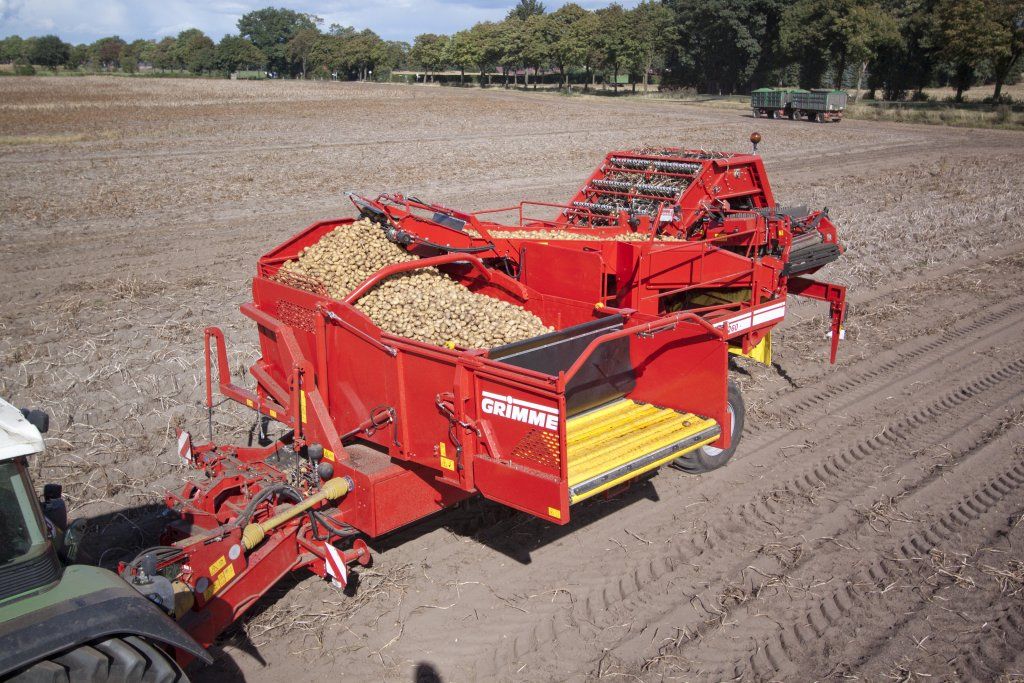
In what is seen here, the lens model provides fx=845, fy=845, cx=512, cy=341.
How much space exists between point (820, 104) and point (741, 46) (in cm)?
3003

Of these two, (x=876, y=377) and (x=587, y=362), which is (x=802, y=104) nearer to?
(x=876, y=377)

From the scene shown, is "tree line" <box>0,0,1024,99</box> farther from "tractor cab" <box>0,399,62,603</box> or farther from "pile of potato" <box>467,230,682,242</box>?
"tractor cab" <box>0,399,62,603</box>

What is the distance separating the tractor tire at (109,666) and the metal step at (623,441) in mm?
2433

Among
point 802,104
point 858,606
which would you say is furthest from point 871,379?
point 802,104

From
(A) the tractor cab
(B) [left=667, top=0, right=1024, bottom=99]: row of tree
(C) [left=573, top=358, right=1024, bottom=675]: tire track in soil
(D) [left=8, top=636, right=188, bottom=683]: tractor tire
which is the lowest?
(C) [left=573, top=358, right=1024, bottom=675]: tire track in soil

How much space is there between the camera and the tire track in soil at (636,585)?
4.89 metres

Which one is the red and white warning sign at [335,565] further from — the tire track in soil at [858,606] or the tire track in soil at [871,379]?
the tire track in soil at [858,606]

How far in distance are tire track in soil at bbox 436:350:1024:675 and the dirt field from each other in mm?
19

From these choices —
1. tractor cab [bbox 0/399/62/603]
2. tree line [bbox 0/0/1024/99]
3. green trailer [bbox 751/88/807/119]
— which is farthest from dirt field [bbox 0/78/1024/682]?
tree line [bbox 0/0/1024/99]

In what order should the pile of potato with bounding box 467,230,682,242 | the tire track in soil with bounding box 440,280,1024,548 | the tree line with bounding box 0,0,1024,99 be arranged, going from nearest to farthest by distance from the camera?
the tire track in soil with bounding box 440,280,1024,548 < the pile of potato with bounding box 467,230,682,242 < the tree line with bounding box 0,0,1024,99

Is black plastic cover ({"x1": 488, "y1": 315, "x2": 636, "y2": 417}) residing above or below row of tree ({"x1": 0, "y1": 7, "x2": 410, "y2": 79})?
below

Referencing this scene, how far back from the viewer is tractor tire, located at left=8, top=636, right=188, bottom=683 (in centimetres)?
301

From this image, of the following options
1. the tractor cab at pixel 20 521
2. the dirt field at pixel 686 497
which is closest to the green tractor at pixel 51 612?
the tractor cab at pixel 20 521

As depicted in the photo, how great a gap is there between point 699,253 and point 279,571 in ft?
15.8
